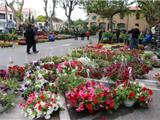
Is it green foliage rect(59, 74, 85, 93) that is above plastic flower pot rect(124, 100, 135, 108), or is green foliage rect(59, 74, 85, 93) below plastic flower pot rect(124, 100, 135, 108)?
above

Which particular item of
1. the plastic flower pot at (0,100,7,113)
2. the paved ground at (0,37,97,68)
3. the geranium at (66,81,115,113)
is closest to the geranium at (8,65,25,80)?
the plastic flower pot at (0,100,7,113)

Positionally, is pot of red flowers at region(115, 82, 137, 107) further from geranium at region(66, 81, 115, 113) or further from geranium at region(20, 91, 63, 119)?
geranium at region(20, 91, 63, 119)

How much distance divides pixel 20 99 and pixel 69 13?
57.5 m

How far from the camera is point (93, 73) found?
9484 millimetres

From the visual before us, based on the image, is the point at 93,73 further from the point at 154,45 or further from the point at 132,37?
the point at 154,45

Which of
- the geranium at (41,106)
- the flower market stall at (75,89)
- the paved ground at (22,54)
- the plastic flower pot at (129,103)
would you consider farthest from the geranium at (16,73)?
the paved ground at (22,54)

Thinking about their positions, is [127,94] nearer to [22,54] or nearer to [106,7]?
A: [22,54]

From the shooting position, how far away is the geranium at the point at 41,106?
20.9ft

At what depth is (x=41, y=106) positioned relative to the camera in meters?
6.43

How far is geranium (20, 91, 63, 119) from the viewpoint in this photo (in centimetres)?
638

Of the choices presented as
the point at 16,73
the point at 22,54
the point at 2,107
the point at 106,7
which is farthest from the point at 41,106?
the point at 106,7

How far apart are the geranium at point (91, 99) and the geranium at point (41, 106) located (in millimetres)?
345

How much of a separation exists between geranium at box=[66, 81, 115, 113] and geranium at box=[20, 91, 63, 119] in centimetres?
Result: 35

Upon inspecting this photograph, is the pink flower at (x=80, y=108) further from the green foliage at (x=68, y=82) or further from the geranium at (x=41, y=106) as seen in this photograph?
the green foliage at (x=68, y=82)
